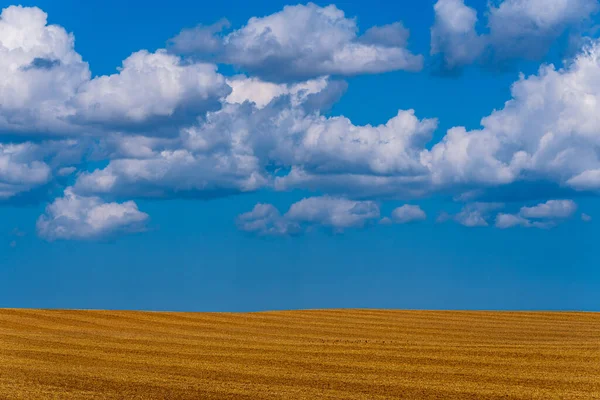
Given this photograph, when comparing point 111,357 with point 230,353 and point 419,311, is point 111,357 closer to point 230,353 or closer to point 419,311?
point 230,353

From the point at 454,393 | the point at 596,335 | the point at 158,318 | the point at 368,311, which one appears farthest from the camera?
the point at 368,311

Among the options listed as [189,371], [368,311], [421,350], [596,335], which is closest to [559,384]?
[421,350]

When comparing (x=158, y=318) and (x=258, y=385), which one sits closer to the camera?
(x=258, y=385)

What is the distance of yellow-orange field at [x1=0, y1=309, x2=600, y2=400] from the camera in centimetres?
1895

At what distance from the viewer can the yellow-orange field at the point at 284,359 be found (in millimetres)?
18953

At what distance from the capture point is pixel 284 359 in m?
24.5

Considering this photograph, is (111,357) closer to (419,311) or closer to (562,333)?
(562,333)

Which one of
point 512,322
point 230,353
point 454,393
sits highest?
point 512,322

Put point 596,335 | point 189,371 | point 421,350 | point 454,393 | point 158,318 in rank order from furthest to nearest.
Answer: point 158,318 → point 596,335 → point 421,350 → point 189,371 → point 454,393

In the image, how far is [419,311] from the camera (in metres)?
49.8

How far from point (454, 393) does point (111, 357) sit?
1053cm

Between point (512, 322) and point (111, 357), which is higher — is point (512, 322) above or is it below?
above

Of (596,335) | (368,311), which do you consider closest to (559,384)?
(596,335)

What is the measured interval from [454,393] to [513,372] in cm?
395
